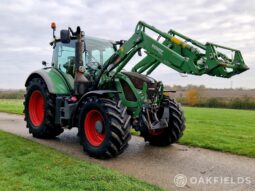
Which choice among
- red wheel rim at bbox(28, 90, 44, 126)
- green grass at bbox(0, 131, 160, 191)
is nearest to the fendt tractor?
red wheel rim at bbox(28, 90, 44, 126)

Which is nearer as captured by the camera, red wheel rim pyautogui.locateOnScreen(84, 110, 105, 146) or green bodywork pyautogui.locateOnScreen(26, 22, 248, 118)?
green bodywork pyautogui.locateOnScreen(26, 22, 248, 118)

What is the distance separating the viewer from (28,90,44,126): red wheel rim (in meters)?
9.16

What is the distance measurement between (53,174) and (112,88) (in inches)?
111

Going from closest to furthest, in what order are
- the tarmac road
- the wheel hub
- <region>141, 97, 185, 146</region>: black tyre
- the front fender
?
the tarmac road → the wheel hub → <region>141, 97, 185, 146</region>: black tyre → the front fender

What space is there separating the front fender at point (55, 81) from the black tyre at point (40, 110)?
0.64 feet

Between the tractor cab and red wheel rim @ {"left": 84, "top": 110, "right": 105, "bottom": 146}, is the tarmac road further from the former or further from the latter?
the tractor cab

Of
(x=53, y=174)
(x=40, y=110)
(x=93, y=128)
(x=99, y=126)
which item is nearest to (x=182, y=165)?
(x=99, y=126)

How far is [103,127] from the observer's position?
21.9ft

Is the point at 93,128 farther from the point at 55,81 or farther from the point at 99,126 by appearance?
the point at 55,81

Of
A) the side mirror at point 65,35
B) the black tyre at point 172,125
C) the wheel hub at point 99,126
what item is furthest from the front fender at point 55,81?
the black tyre at point 172,125

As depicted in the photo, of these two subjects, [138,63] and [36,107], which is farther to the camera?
[36,107]

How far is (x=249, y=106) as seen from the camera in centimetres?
3694

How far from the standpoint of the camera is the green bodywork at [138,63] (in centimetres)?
590

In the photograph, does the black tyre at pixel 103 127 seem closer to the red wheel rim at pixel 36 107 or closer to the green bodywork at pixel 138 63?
the green bodywork at pixel 138 63
